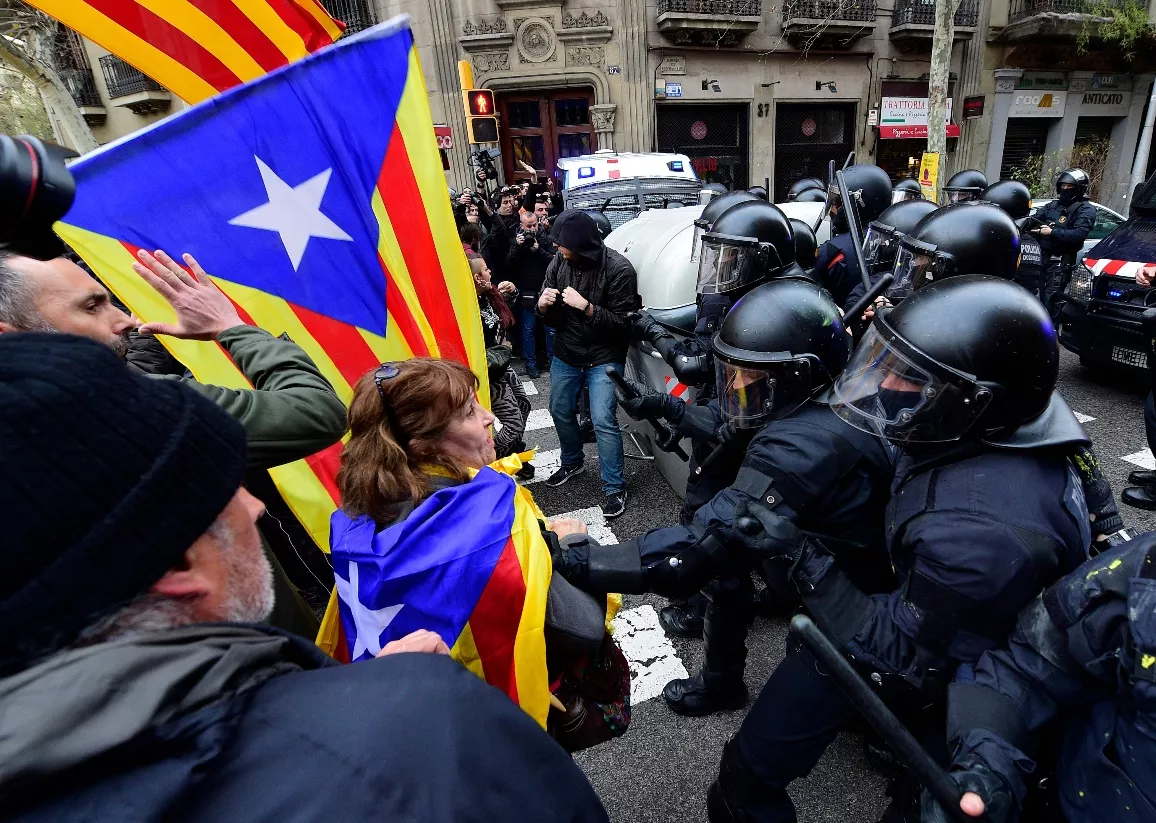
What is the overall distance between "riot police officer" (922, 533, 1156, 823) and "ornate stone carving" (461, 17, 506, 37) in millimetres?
18582

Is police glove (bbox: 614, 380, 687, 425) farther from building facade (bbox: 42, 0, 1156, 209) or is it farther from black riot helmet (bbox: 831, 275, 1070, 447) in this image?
building facade (bbox: 42, 0, 1156, 209)

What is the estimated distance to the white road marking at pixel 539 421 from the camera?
6.00 m

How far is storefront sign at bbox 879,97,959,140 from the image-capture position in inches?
597

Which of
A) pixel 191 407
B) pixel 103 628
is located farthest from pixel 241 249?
pixel 103 628

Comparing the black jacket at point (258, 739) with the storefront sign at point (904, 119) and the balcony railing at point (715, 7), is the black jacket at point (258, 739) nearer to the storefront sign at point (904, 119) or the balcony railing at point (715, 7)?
the storefront sign at point (904, 119)

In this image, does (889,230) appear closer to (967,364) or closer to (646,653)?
(967,364)

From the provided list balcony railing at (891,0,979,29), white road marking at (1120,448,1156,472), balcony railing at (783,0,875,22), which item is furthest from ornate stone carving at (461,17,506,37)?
white road marking at (1120,448,1156,472)

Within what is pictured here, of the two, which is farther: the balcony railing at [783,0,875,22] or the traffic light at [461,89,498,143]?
the balcony railing at [783,0,875,22]

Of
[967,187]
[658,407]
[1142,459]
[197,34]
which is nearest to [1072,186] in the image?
[967,187]

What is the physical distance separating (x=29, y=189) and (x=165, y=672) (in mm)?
995

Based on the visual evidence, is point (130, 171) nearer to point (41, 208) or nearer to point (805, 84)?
point (41, 208)

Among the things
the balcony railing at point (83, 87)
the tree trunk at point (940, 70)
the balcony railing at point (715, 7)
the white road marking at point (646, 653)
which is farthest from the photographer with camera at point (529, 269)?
the balcony railing at point (83, 87)

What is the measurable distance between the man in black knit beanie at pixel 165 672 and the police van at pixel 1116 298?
251 inches

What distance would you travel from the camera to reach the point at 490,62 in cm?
1661
